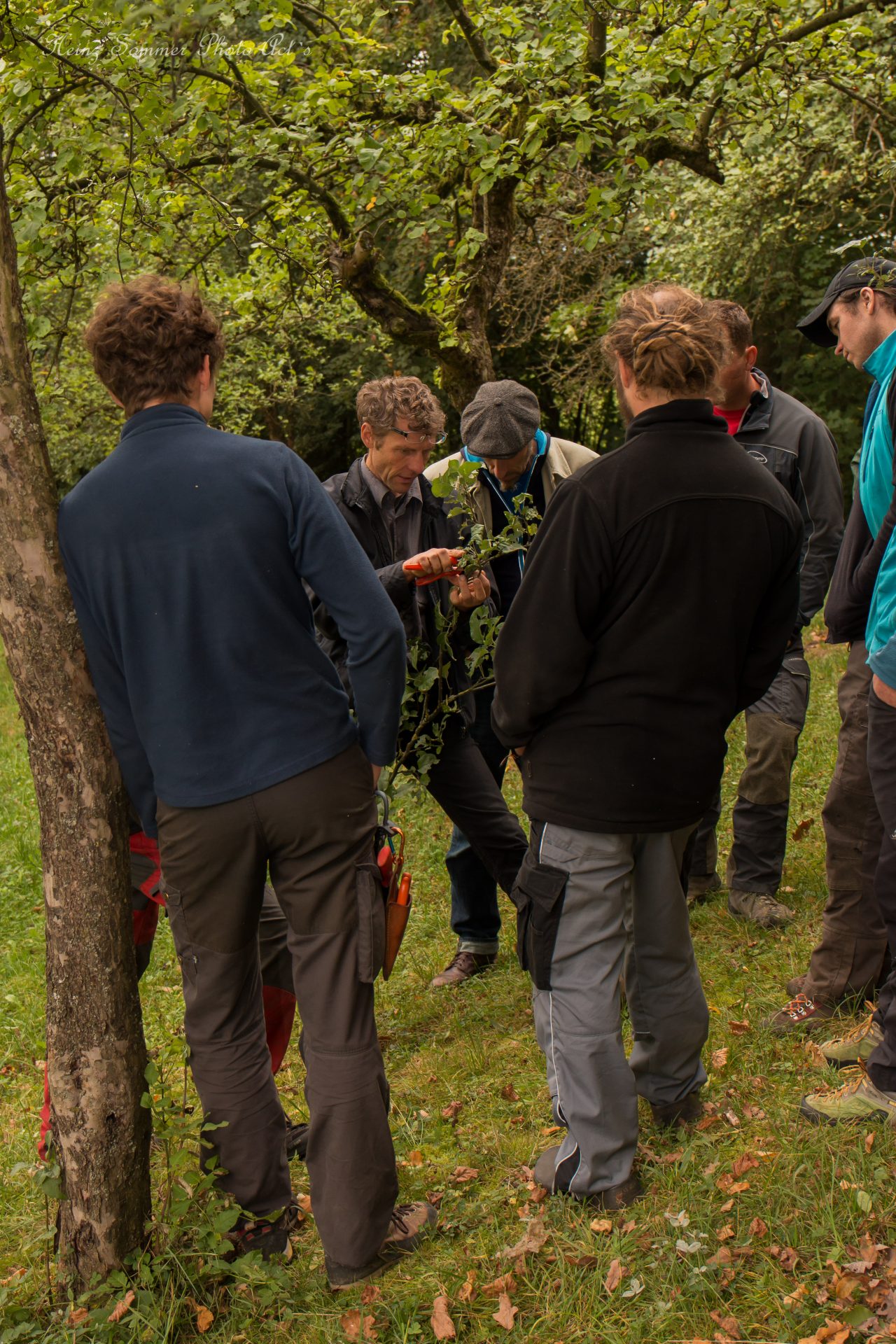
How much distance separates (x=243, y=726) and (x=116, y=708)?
13.8 inches

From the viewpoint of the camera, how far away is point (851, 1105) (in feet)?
10.5

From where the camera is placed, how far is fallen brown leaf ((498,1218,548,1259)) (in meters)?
2.90

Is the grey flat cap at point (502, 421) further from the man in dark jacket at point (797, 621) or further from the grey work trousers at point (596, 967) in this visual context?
the grey work trousers at point (596, 967)

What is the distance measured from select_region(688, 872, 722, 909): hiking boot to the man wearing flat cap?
896 millimetres

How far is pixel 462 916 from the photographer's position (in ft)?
16.7

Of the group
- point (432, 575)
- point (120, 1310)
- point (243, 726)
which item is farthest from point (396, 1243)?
point (432, 575)

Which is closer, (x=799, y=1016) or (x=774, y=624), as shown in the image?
(x=774, y=624)

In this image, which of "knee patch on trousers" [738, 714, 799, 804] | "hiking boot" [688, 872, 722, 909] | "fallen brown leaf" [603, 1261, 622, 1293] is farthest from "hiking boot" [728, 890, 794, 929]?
"fallen brown leaf" [603, 1261, 622, 1293]

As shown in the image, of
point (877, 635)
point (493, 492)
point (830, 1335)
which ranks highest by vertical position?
point (493, 492)

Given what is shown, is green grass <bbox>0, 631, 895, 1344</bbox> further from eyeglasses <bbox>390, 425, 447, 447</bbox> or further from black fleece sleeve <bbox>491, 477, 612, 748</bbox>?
eyeglasses <bbox>390, 425, 447, 447</bbox>

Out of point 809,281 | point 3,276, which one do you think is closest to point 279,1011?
point 3,276

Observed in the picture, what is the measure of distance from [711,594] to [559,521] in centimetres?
42

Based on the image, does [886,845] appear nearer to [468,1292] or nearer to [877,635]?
[877,635]

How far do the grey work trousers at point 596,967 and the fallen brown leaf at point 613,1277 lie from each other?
0.88 feet
